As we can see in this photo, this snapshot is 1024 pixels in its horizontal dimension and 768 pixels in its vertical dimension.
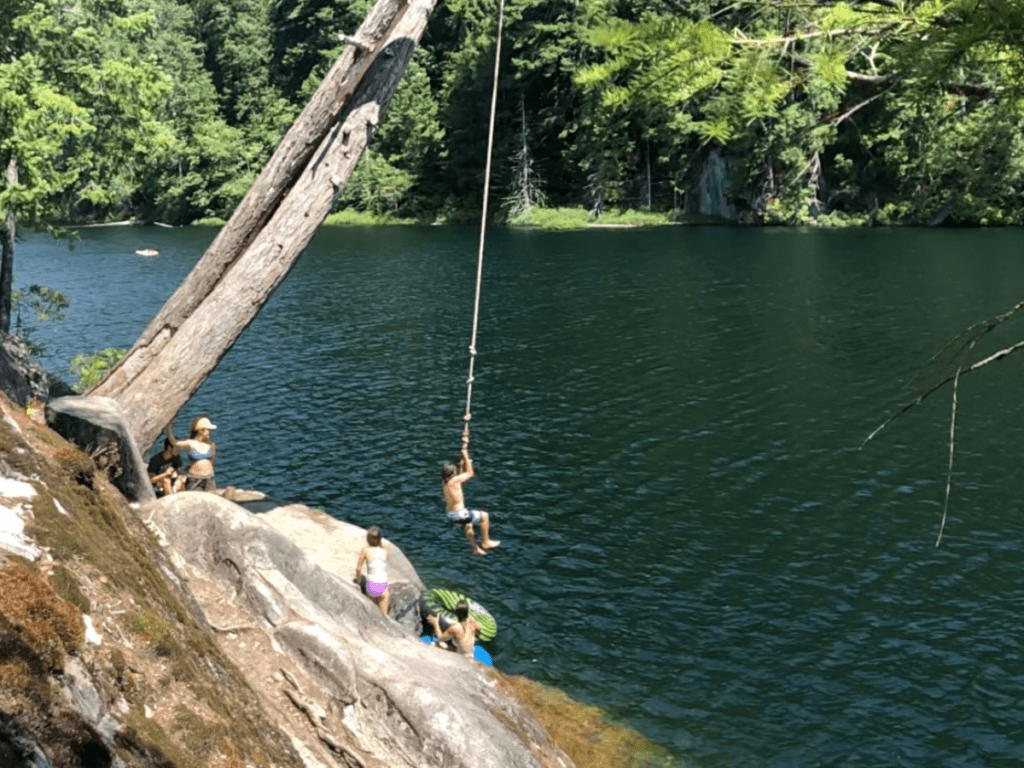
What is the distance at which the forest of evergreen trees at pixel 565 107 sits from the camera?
417cm

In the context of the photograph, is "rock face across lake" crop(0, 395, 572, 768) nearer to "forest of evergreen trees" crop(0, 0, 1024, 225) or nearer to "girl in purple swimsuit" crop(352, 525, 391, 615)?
"girl in purple swimsuit" crop(352, 525, 391, 615)

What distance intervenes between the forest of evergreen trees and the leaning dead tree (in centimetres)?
339

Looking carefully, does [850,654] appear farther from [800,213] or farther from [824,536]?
[800,213]

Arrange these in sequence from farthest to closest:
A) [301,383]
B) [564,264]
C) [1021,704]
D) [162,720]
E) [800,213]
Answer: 1. [800,213]
2. [564,264]
3. [301,383]
4. [1021,704]
5. [162,720]

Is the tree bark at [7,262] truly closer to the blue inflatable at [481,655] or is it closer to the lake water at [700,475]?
the lake water at [700,475]

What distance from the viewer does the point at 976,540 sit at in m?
21.8

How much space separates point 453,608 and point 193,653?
10.00 m

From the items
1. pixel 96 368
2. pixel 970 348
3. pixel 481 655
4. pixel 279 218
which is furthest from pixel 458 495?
pixel 970 348

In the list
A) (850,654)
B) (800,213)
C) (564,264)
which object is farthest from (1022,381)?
(800,213)

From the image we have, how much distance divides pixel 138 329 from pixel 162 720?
136ft

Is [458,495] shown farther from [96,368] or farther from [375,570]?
[96,368]

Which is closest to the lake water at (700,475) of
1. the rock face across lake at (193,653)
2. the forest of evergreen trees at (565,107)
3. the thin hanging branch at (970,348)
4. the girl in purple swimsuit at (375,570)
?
the girl in purple swimsuit at (375,570)

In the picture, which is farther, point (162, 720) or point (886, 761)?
point (886, 761)

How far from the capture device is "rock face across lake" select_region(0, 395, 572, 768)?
22.6 feet
